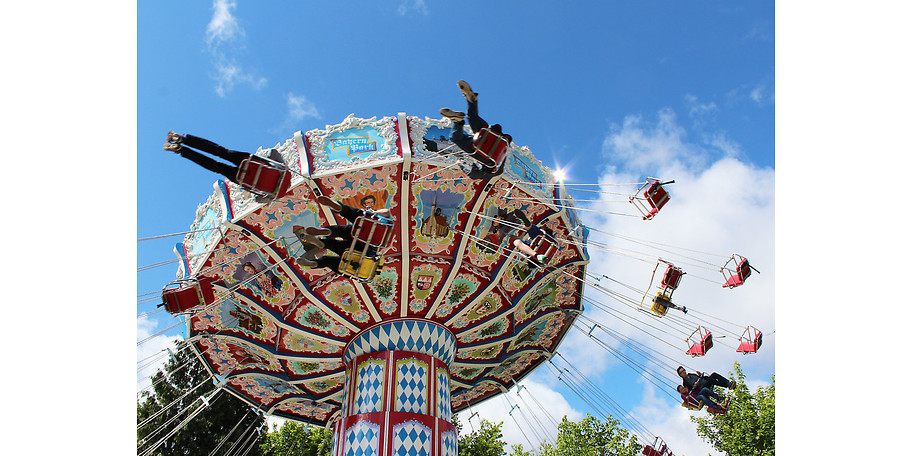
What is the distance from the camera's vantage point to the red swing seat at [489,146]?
307 inches

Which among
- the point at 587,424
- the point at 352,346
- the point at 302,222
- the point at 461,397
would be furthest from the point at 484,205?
the point at 587,424

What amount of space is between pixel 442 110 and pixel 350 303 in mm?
5194

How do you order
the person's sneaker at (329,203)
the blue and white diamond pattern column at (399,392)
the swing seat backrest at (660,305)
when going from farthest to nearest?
A: the blue and white diamond pattern column at (399,392) < the swing seat backrest at (660,305) < the person's sneaker at (329,203)

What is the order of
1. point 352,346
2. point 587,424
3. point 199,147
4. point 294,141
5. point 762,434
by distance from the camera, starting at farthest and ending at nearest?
point 587,424 < point 762,434 < point 352,346 < point 294,141 < point 199,147

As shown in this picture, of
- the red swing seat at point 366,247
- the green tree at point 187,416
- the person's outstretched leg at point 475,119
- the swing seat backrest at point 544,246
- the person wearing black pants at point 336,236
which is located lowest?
the red swing seat at point 366,247

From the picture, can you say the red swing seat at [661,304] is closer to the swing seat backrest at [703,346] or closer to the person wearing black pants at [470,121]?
the swing seat backrest at [703,346]

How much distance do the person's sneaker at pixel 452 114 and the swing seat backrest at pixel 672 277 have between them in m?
4.93

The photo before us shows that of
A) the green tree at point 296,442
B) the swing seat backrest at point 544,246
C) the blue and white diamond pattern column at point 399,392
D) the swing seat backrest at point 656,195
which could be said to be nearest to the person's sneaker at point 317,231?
the swing seat backrest at point 544,246

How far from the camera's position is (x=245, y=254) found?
10266mm

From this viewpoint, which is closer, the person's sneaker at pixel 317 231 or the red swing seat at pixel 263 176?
the red swing seat at pixel 263 176

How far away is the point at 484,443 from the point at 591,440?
3726mm

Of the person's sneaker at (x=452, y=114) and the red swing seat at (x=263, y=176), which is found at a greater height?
the person's sneaker at (x=452, y=114)

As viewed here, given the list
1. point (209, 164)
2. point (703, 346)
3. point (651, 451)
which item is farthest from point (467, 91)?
point (651, 451)

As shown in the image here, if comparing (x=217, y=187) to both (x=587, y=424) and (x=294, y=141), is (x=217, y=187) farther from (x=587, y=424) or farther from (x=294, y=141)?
(x=587, y=424)
